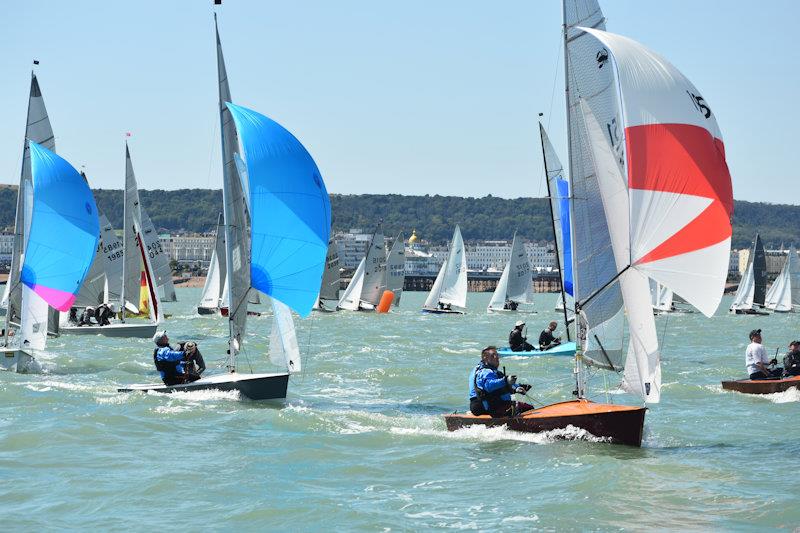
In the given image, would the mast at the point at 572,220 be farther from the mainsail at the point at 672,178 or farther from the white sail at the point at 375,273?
the white sail at the point at 375,273

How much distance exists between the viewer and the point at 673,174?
11.8 metres

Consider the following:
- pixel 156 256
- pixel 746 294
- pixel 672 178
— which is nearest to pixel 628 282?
pixel 672 178

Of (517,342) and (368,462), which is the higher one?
(517,342)

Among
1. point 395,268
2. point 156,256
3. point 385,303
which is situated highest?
point 156,256

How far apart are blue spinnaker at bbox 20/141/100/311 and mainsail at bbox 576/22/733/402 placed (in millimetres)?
11828

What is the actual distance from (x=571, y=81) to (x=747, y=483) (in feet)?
15.3

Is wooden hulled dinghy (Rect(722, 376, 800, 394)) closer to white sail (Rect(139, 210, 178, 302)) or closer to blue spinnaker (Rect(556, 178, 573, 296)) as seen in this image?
blue spinnaker (Rect(556, 178, 573, 296))

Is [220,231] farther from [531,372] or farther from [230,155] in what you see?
[230,155]

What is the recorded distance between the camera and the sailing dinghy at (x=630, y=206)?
38.3 ft

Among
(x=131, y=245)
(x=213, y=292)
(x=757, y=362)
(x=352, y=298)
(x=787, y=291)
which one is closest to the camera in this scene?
(x=757, y=362)

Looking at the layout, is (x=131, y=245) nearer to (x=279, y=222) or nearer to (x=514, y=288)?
(x=279, y=222)

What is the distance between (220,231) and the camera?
1657 inches

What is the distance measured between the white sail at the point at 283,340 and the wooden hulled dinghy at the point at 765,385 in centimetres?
686

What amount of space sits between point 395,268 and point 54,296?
112ft
